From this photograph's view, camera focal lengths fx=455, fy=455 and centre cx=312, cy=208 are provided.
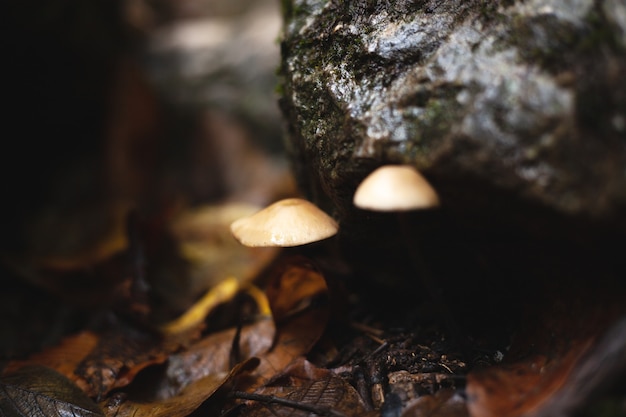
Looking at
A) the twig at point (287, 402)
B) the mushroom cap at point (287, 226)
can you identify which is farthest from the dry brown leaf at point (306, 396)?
the mushroom cap at point (287, 226)

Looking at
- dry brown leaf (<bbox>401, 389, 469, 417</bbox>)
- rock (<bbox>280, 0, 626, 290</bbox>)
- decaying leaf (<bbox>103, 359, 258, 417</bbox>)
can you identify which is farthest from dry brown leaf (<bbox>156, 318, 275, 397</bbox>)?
dry brown leaf (<bbox>401, 389, 469, 417</bbox>)

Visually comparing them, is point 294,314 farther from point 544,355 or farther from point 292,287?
point 544,355

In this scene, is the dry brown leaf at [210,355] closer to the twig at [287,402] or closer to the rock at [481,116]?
the twig at [287,402]

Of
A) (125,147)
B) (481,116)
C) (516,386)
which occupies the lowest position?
(516,386)

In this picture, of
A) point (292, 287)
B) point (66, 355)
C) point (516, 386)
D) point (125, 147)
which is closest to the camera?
point (516, 386)

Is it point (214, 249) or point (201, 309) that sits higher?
point (214, 249)

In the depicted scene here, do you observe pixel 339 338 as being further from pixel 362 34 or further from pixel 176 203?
pixel 176 203

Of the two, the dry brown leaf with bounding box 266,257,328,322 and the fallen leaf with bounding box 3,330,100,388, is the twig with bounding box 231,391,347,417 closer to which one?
the dry brown leaf with bounding box 266,257,328,322

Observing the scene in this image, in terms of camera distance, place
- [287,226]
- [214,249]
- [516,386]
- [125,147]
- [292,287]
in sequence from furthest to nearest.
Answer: [125,147], [214,249], [292,287], [287,226], [516,386]

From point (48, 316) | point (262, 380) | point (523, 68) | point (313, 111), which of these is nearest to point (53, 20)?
point (48, 316)

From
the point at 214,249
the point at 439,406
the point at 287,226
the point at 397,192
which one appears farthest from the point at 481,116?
the point at 214,249
